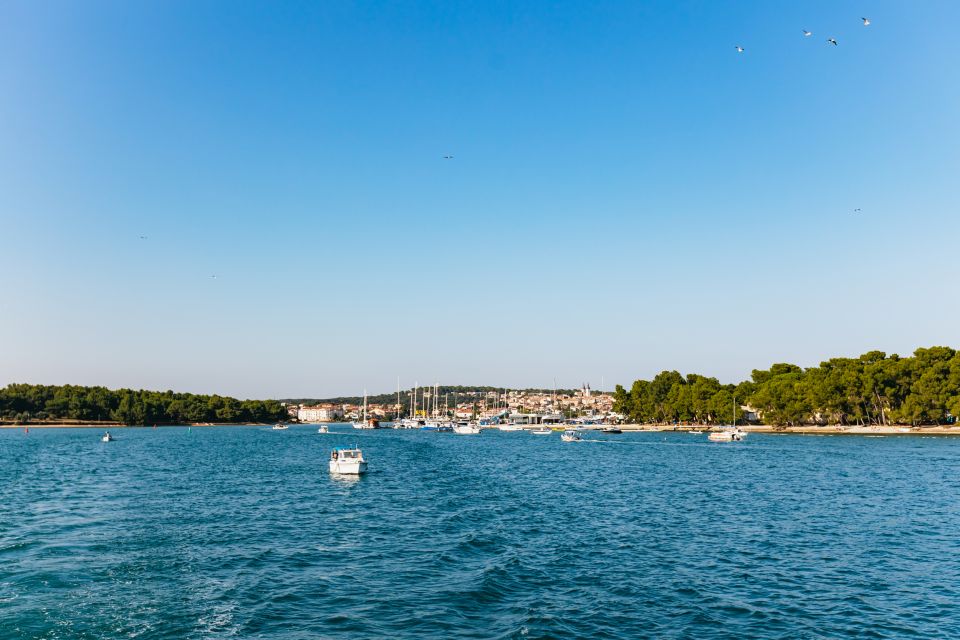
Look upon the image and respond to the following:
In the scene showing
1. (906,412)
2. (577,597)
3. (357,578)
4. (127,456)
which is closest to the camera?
(577,597)

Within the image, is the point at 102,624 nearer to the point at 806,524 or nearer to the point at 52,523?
the point at 52,523

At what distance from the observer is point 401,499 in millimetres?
51031

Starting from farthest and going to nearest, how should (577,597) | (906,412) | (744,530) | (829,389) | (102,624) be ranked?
(829,389) < (906,412) < (744,530) < (577,597) < (102,624)

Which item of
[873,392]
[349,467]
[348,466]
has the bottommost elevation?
[349,467]

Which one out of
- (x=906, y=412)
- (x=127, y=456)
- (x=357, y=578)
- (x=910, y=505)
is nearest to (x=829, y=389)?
(x=906, y=412)

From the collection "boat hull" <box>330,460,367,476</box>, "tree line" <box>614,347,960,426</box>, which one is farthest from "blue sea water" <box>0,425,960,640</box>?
"tree line" <box>614,347,960,426</box>

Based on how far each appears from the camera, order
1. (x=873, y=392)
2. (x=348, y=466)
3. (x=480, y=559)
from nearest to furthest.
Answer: (x=480, y=559) < (x=348, y=466) < (x=873, y=392)

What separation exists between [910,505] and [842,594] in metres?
28.2

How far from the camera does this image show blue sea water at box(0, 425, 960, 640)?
70.4 feet

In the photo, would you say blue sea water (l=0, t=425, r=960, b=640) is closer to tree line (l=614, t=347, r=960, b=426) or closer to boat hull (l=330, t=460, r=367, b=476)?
boat hull (l=330, t=460, r=367, b=476)

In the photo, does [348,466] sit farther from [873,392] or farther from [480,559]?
[873,392]

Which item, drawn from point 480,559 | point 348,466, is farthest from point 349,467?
point 480,559

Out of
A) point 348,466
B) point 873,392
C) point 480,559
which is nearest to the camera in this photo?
point 480,559

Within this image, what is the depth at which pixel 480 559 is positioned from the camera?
99.1ft
